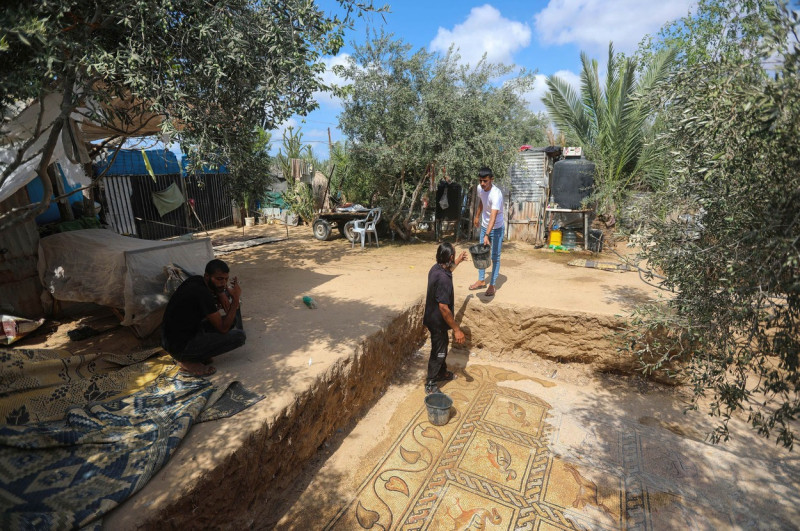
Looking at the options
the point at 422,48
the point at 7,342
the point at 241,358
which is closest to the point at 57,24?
the point at 241,358

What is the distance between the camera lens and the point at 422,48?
927 cm

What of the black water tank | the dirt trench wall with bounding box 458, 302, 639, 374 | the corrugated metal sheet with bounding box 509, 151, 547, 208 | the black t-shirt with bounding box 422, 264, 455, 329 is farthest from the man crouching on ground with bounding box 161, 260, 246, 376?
the black water tank

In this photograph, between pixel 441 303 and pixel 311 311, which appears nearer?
pixel 441 303

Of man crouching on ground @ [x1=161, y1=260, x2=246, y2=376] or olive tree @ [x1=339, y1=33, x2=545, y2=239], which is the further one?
olive tree @ [x1=339, y1=33, x2=545, y2=239]

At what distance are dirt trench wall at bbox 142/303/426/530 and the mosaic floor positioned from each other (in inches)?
23.5

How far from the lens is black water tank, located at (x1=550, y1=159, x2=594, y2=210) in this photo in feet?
34.3

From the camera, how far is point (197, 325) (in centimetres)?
367

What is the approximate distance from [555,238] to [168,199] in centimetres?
1080

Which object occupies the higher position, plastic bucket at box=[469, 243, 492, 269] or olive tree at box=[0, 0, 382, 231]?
olive tree at box=[0, 0, 382, 231]

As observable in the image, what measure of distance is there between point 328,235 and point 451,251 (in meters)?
7.59

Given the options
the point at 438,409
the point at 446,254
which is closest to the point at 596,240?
the point at 446,254

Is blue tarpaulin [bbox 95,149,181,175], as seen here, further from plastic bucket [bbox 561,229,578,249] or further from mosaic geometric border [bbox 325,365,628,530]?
plastic bucket [bbox 561,229,578,249]

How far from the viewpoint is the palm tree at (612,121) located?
402 inches

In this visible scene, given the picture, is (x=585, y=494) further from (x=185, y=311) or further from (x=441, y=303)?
(x=185, y=311)
